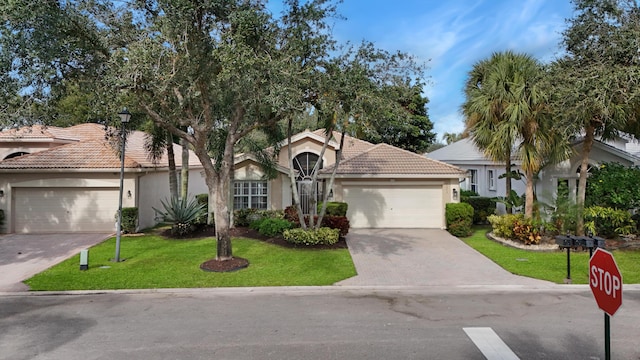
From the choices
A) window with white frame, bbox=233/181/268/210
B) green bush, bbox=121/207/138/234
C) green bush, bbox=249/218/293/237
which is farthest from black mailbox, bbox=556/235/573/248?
green bush, bbox=121/207/138/234

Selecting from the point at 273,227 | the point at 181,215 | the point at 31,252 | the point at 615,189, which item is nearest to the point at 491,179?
the point at 615,189

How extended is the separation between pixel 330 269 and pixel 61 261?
8202 millimetres

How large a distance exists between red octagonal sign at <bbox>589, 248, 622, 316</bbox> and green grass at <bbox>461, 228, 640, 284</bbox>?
6.79 metres

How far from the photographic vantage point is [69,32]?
1019cm

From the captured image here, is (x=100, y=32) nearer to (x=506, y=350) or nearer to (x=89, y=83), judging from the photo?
(x=89, y=83)

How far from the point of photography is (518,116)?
14648 millimetres

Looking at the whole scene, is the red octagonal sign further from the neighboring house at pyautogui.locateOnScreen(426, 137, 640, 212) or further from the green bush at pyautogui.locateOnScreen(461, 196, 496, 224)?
the green bush at pyautogui.locateOnScreen(461, 196, 496, 224)

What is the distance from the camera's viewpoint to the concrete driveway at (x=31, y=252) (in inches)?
434

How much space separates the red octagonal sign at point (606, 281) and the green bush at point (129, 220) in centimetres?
1733

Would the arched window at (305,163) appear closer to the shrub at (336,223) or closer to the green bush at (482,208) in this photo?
the shrub at (336,223)

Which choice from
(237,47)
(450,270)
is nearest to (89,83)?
(237,47)

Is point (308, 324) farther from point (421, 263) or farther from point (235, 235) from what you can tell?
point (235, 235)

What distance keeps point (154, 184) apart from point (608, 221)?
65.1 feet

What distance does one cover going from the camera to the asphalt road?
620cm
